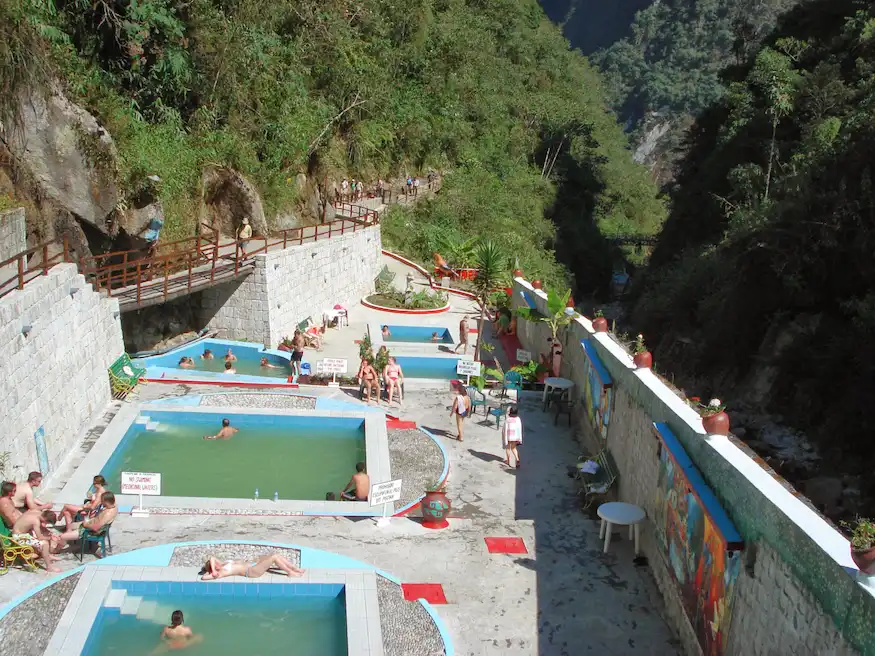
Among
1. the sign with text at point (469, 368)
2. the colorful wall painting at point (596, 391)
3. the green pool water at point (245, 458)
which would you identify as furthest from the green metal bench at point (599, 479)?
the sign with text at point (469, 368)

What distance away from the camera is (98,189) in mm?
20312

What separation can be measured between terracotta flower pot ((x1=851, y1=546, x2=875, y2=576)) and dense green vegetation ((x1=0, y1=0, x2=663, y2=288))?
771 inches

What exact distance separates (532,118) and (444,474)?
55.4m

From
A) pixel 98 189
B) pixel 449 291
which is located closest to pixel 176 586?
pixel 98 189

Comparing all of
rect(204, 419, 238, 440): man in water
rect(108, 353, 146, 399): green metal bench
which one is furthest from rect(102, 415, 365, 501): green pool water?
rect(108, 353, 146, 399): green metal bench

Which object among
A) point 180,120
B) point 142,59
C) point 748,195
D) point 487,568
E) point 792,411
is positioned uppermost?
point 142,59

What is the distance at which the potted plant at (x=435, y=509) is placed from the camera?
494 inches

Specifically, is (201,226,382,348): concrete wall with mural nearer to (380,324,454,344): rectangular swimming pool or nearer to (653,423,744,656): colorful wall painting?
(380,324,454,344): rectangular swimming pool

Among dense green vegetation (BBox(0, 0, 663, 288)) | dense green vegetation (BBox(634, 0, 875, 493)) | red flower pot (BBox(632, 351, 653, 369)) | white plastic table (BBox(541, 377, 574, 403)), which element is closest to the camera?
red flower pot (BBox(632, 351, 653, 369))

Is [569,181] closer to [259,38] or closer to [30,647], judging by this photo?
[259,38]

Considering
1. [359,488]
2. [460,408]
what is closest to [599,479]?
[460,408]

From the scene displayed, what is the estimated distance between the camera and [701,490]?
8906 millimetres

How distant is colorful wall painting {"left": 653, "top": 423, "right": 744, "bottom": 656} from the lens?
27.0 feet

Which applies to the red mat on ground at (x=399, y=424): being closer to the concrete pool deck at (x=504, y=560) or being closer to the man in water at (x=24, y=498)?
the concrete pool deck at (x=504, y=560)
